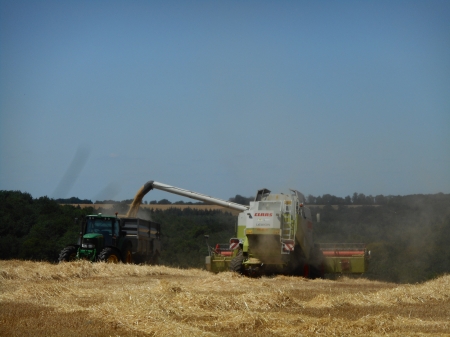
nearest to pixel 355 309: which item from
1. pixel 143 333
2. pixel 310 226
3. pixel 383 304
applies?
pixel 383 304

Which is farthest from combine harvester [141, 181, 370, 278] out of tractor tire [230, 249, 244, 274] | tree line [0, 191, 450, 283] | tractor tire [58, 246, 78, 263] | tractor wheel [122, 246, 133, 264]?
tree line [0, 191, 450, 283]

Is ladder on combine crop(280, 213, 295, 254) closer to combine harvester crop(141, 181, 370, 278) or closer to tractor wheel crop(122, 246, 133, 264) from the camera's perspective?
combine harvester crop(141, 181, 370, 278)

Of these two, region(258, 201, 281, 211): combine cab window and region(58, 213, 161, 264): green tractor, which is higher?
region(258, 201, 281, 211): combine cab window

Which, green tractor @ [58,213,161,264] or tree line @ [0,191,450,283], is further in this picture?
tree line @ [0,191,450,283]

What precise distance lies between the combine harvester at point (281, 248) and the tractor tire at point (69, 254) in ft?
17.5

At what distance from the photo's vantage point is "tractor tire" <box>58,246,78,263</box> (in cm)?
2327

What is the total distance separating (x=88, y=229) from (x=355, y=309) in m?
16.3

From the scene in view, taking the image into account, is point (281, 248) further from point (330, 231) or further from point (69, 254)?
point (330, 231)

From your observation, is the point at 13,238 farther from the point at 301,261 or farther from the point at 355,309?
the point at 355,309

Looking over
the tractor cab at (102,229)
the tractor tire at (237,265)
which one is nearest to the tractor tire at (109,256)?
the tractor cab at (102,229)

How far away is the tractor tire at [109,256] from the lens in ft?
74.9

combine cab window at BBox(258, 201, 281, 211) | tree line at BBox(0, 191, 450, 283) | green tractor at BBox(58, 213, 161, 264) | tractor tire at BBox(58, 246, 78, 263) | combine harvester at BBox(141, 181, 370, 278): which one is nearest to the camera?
combine harvester at BBox(141, 181, 370, 278)

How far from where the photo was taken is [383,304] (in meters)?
11.7

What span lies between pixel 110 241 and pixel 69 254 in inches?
73.5
